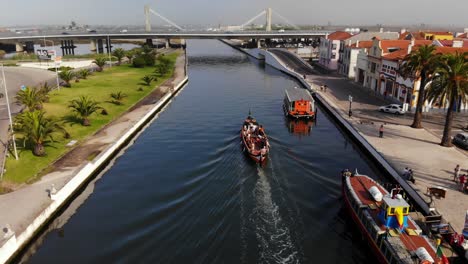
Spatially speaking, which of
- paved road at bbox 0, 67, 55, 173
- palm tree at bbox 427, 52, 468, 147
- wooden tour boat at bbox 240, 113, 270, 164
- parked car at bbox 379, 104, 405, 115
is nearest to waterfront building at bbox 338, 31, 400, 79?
parked car at bbox 379, 104, 405, 115

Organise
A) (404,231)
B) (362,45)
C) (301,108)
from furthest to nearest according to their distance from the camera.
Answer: (362,45) → (301,108) → (404,231)

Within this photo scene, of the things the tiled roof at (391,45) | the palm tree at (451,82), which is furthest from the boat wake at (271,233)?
the tiled roof at (391,45)

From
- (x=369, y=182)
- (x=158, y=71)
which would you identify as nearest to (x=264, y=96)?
(x=158, y=71)

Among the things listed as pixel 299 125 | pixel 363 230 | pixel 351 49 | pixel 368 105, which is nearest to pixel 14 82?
pixel 299 125

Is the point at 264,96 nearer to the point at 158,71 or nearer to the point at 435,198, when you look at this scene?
the point at 158,71

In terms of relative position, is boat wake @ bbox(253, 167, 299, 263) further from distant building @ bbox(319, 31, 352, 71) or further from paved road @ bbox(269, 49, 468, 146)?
distant building @ bbox(319, 31, 352, 71)

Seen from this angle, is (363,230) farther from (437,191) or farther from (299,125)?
(299,125)
